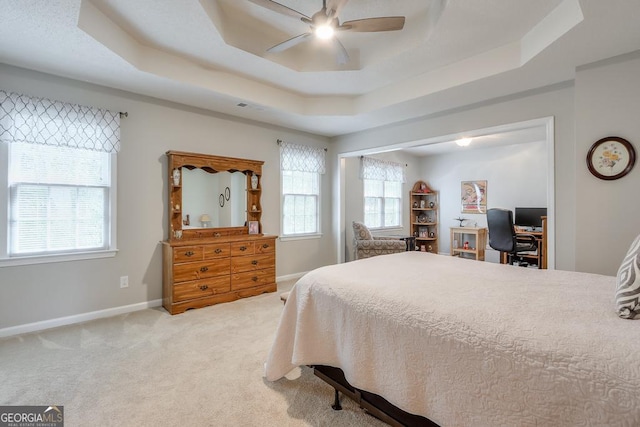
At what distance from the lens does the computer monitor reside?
5.95m

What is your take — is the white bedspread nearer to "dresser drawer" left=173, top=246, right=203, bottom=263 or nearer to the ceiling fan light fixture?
the ceiling fan light fixture

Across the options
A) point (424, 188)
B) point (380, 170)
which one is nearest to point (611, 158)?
point (380, 170)

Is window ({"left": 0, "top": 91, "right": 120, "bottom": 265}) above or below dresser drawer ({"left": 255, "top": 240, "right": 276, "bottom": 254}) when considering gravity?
above

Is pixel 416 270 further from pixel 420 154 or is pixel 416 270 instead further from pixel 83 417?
pixel 420 154

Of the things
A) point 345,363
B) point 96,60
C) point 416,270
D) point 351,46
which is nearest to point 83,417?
point 345,363

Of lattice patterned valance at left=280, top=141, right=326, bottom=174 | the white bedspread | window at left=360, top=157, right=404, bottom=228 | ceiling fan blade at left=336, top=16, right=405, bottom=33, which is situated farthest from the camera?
window at left=360, top=157, right=404, bottom=228

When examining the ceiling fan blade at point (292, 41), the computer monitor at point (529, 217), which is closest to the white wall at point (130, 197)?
the ceiling fan blade at point (292, 41)

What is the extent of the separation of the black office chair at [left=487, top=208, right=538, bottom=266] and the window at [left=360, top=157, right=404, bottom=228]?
222 cm

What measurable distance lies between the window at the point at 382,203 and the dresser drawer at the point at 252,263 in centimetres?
283

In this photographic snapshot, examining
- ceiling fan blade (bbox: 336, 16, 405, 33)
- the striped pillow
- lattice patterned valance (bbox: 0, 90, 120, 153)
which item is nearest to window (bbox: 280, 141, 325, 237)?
lattice patterned valance (bbox: 0, 90, 120, 153)

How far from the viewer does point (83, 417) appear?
5.65ft

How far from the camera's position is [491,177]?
6.74 m

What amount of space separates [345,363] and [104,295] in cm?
301

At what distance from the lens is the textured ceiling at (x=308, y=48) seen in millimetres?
2227
